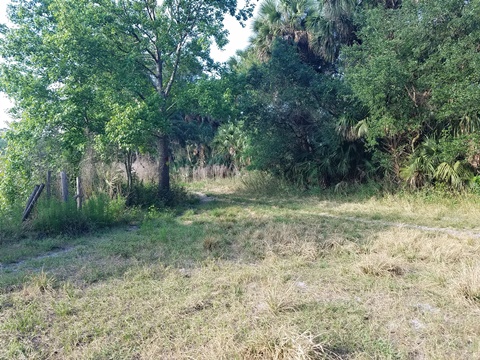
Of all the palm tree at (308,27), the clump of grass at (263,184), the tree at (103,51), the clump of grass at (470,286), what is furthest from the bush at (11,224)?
the palm tree at (308,27)

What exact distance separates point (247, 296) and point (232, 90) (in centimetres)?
996

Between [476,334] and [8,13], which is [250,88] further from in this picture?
[476,334]

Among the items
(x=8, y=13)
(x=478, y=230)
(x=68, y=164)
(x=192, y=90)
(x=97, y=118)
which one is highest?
(x=8, y=13)

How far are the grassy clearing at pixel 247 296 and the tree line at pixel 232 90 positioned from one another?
3756mm

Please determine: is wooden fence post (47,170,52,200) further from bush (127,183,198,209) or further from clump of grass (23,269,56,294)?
clump of grass (23,269,56,294)

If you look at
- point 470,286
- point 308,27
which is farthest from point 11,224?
point 308,27

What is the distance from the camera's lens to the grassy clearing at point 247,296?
2871 millimetres

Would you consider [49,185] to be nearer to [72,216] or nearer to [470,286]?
[72,216]

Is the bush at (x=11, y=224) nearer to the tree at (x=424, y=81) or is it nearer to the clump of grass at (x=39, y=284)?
the clump of grass at (x=39, y=284)

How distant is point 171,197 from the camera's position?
501 inches

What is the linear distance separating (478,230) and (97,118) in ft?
34.5

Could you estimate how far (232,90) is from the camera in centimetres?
1274

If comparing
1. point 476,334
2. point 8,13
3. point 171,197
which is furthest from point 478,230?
point 8,13

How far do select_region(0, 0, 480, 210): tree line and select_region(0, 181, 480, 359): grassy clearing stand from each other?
376 cm
